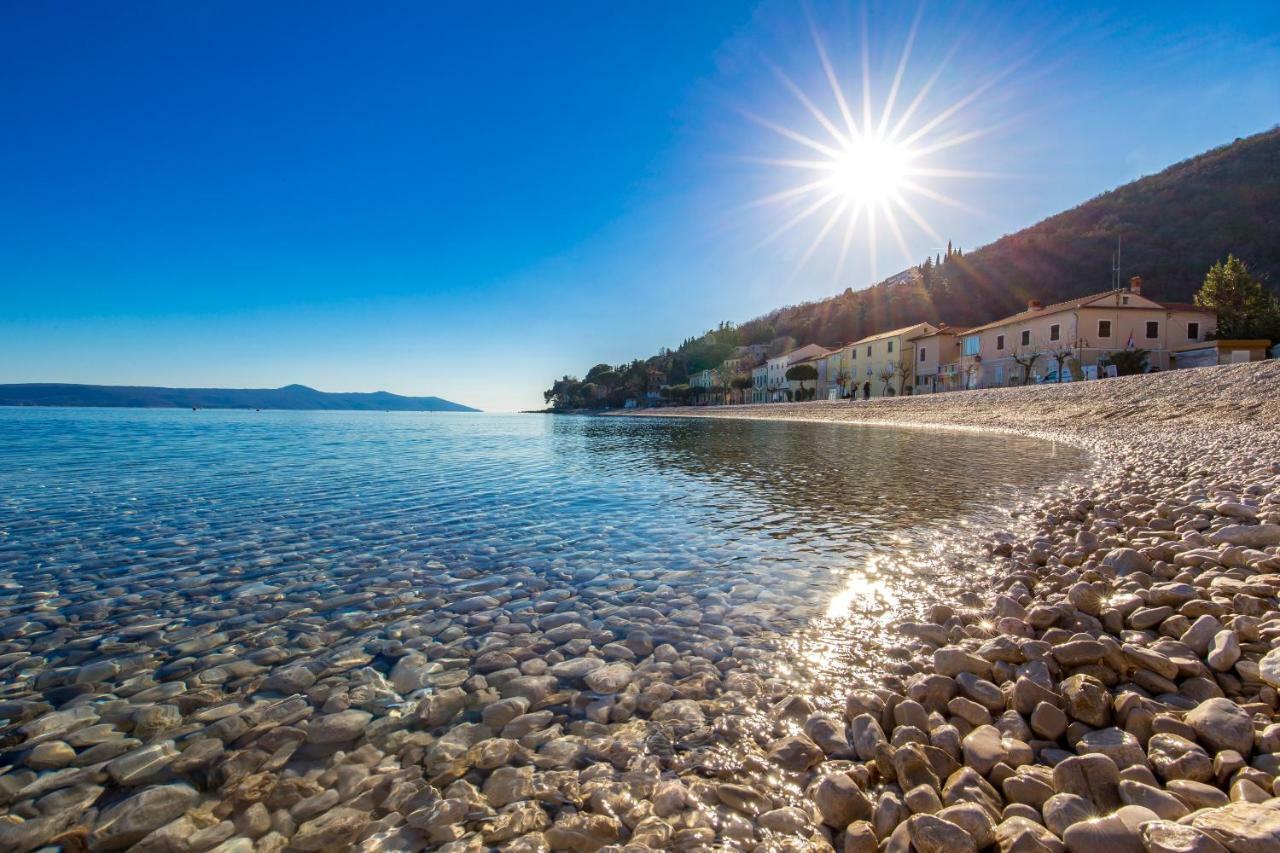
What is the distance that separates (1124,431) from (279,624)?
26.1 metres

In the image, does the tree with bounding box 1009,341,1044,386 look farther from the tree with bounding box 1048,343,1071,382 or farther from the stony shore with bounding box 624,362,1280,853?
the stony shore with bounding box 624,362,1280,853

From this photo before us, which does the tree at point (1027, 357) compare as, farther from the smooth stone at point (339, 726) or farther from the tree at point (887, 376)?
the smooth stone at point (339, 726)

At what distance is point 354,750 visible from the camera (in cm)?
306

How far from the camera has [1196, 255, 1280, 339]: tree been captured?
4484cm

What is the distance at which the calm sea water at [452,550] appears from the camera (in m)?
4.69

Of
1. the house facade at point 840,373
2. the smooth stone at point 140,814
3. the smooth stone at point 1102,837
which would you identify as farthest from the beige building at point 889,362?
the smooth stone at point 140,814

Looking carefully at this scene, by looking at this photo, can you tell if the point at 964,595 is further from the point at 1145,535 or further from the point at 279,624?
the point at 279,624

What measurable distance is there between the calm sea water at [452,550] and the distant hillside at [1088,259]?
97220 mm

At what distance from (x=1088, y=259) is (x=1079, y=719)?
394 feet

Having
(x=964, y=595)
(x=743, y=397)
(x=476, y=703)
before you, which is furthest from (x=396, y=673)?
(x=743, y=397)

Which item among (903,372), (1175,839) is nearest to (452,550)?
(1175,839)

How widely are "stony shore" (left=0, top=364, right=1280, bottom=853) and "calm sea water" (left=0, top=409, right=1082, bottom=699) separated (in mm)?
77

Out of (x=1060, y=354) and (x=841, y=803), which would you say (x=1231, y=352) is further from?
(x=841, y=803)

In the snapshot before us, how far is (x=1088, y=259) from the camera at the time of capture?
308ft
